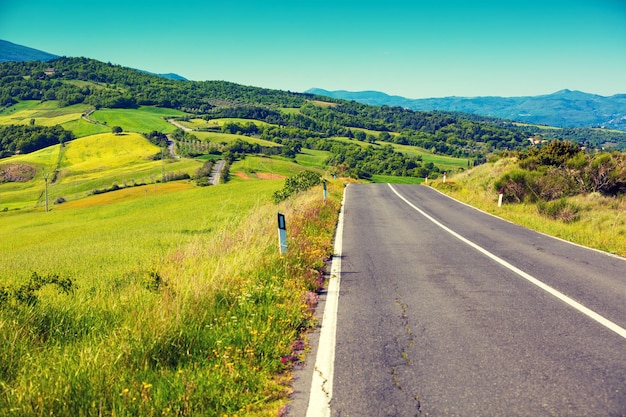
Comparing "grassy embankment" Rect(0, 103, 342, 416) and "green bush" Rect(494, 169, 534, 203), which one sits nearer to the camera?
"grassy embankment" Rect(0, 103, 342, 416)

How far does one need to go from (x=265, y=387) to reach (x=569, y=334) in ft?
11.4

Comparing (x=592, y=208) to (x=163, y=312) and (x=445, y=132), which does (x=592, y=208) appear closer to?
(x=163, y=312)

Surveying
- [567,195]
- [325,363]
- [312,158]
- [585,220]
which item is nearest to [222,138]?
[312,158]

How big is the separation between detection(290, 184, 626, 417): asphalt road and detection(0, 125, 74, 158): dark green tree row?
557 feet

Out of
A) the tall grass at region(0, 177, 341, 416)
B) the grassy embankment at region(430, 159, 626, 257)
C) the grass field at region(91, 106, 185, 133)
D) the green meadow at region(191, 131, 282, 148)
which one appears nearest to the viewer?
the tall grass at region(0, 177, 341, 416)

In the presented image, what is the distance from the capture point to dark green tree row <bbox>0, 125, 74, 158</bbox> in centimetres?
14375

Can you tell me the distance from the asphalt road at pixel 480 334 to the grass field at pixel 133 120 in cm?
17297

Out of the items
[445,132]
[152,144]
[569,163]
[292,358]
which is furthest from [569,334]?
[445,132]

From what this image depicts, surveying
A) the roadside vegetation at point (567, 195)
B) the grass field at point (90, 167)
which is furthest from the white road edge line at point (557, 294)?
the grass field at point (90, 167)

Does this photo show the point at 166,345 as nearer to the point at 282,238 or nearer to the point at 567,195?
the point at 282,238

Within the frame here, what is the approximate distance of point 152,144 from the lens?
142500 mm

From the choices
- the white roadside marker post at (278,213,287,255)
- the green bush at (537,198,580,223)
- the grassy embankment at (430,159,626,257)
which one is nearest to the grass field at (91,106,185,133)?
the grassy embankment at (430,159,626,257)

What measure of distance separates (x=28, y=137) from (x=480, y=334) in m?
179

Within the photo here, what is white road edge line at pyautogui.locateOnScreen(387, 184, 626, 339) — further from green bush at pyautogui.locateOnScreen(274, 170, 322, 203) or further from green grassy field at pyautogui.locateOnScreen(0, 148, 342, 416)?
green bush at pyautogui.locateOnScreen(274, 170, 322, 203)
